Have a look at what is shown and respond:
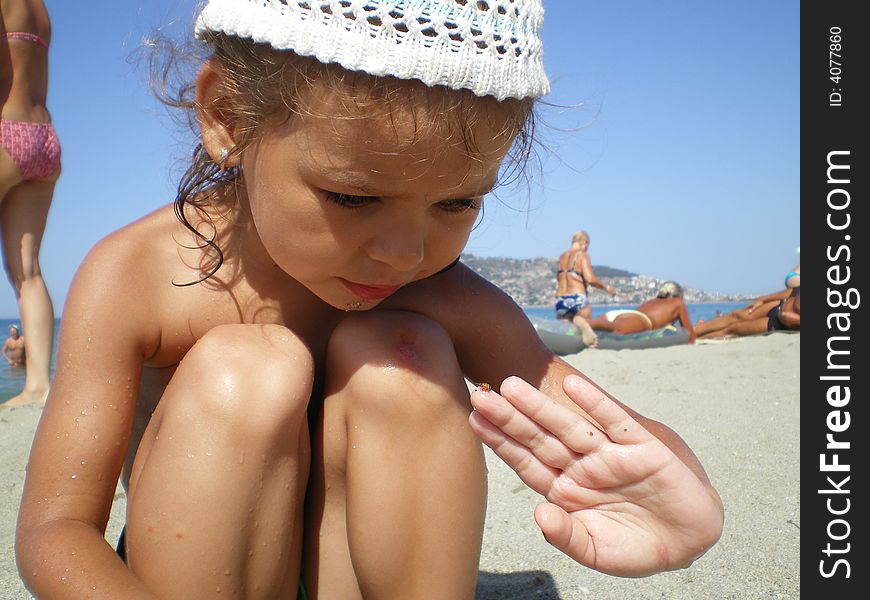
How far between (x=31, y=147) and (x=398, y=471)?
127 inches

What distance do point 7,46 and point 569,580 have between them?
3.62 meters

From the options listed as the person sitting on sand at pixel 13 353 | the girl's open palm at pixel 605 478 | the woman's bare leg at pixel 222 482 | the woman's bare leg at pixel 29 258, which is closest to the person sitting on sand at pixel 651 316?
the woman's bare leg at pixel 29 258

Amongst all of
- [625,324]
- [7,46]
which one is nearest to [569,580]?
[7,46]

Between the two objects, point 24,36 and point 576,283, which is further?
point 576,283

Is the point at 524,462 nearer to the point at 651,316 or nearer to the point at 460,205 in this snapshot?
the point at 460,205

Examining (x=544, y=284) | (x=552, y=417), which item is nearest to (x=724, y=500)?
(x=552, y=417)

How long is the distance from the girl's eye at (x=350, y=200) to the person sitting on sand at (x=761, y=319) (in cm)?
897

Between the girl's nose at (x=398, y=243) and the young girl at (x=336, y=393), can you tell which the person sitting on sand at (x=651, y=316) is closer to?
the young girl at (x=336, y=393)

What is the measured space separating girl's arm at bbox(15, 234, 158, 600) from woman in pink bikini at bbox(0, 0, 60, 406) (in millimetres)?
2666

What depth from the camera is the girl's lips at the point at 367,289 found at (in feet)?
4.24

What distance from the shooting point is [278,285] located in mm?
1548

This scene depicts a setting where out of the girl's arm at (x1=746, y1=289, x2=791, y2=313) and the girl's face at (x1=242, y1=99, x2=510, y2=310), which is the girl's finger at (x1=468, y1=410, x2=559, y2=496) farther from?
the girl's arm at (x1=746, y1=289, x2=791, y2=313)

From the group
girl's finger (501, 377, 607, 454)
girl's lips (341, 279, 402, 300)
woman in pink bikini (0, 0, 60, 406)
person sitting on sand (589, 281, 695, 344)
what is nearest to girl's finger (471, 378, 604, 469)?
girl's finger (501, 377, 607, 454)

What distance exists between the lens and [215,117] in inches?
54.5
